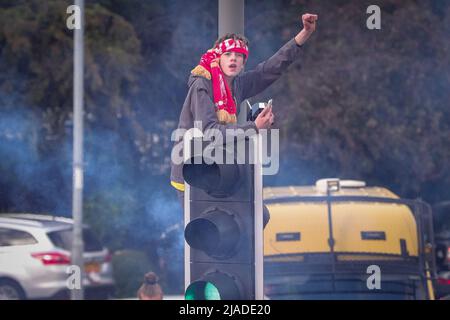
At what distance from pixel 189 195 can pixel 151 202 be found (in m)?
15.2

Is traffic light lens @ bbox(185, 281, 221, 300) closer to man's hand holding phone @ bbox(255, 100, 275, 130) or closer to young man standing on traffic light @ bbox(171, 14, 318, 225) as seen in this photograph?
young man standing on traffic light @ bbox(171, 14, 318, 225)

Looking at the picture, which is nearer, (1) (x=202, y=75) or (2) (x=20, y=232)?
(1) (x=202, y=75)

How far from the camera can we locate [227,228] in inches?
192

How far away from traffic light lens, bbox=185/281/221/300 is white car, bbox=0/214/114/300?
7.98 m

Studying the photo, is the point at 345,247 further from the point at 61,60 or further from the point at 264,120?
the point at 61,60

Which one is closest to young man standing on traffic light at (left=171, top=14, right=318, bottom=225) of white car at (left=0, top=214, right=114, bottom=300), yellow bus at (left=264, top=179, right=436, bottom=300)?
yellow bus at (left=264, top=179, right=436, bottom=300)

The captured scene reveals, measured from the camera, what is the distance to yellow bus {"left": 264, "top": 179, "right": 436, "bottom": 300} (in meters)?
9.06

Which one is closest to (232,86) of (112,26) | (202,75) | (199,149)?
(202,75)

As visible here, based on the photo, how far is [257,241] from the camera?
4.93 m

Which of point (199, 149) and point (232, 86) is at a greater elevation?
point (232, 86)

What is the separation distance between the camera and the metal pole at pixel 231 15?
531cm

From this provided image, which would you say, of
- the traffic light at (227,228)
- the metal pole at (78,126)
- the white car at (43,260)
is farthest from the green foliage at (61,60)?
the traffic light at (227,228)

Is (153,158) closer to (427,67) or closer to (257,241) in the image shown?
(427,67)

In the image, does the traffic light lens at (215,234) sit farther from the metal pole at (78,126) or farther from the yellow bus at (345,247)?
the metal pole at (78,126)
